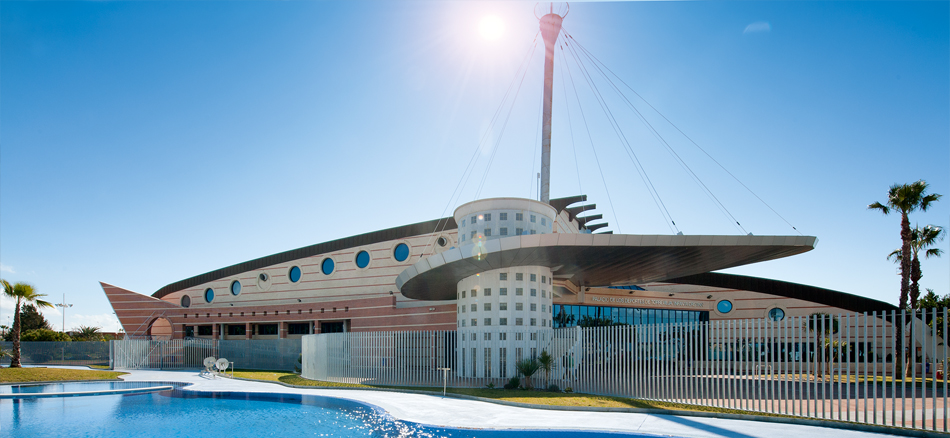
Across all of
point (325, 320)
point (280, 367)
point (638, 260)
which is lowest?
point (280, 367)

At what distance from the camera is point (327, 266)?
Answer: 45.0 metres

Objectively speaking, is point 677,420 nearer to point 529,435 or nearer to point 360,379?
point 529,435

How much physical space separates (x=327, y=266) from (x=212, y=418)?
28643 mm

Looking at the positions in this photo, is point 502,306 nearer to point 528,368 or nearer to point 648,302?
point 528,368

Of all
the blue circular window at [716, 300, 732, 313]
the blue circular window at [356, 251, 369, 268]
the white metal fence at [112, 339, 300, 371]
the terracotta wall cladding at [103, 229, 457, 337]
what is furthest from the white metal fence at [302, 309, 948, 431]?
the blue circular window at [716, 300, 732, 313]

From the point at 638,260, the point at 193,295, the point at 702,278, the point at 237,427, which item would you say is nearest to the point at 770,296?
the point at 702,278

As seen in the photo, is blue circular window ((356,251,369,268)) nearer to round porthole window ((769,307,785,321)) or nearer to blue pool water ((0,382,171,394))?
blue pool water ((0,382,171,394))

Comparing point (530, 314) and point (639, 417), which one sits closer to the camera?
point (639, 417)

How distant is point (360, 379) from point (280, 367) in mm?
16177

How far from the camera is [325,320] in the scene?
4412 centimetres

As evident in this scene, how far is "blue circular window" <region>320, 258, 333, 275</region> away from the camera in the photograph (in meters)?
44.8

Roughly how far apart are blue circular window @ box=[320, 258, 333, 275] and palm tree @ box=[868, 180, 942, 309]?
3801 centimetres

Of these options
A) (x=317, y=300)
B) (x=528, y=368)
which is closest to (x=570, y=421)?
(x=528, y=368)

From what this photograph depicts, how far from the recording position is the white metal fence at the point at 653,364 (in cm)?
1482
